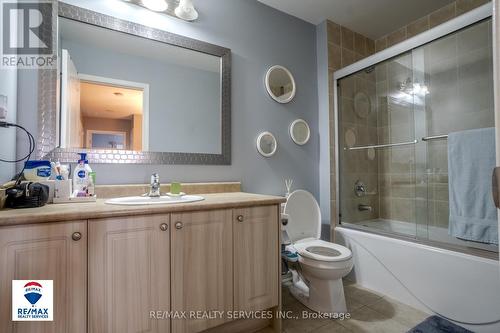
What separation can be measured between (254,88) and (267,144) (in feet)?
1.59

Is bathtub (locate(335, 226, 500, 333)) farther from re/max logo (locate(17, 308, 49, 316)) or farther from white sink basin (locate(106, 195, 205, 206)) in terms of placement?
re/max logo (locate(17, 308, 49, 316))

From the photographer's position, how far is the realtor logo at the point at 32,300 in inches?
33.9

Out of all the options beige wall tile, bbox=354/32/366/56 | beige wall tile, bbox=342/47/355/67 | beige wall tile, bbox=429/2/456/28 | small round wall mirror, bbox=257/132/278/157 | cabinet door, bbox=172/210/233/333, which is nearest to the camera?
cabinet door, bbox=172/210/233/333

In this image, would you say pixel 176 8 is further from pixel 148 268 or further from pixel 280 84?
pixel 148 268

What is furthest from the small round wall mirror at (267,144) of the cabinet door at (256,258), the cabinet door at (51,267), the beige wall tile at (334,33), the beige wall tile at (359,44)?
the beige wall tile at (359,44)

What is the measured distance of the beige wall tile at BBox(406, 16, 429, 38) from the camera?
2.39 metres

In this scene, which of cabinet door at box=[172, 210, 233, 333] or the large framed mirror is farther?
the large framed mirror

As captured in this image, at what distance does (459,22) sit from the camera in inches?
62.6

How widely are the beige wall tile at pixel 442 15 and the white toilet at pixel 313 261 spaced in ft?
6.93

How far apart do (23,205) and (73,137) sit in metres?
0.52

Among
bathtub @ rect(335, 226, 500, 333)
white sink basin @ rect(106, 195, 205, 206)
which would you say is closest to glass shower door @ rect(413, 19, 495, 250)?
bathtub @ rect(335, 226, 500, 333)

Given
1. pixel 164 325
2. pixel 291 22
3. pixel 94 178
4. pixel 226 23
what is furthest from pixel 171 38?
pixel 164 325

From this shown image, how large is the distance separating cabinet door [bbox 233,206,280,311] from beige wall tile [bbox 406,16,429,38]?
2.46 m

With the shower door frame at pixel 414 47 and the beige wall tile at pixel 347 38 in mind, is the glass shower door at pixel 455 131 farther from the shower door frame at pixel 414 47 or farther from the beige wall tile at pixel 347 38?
the beige wall tile at pixel 347 38
